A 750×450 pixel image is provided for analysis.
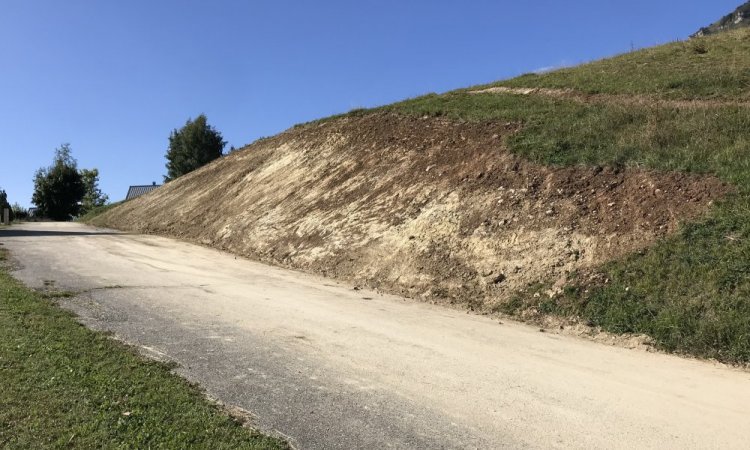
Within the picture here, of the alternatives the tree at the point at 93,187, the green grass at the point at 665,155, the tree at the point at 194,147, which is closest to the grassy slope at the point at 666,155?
the green grass at the point at 665,155

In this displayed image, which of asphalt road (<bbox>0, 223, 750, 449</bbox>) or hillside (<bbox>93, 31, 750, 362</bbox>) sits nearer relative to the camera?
asphalt road (<bbox>0, 223, 750, 449</bbox>)

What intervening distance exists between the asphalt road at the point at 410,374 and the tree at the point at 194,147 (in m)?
56.3

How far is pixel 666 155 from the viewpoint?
11898mm

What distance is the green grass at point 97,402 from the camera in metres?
3.87

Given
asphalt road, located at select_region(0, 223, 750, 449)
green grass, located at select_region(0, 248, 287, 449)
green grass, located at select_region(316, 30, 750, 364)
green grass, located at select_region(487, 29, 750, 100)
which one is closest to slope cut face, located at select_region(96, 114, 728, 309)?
green grass, located at select_region(316, 30, 750, 364)

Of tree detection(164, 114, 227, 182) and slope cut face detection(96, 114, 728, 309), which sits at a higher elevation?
tree detection(164, 114, 227, 182)

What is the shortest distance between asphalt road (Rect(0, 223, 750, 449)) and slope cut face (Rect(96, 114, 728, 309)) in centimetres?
192

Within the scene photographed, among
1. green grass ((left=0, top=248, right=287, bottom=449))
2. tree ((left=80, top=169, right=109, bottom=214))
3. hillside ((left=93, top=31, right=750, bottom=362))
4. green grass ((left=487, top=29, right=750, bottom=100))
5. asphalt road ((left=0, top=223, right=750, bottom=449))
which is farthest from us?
tree ((left=80, top=169, right=109, bottom=214))

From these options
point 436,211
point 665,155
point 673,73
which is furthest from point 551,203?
point 673,73

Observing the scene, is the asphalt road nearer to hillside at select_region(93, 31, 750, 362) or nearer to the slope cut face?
hillside at select_region(93, 31, 750, 362)

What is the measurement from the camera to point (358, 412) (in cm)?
480

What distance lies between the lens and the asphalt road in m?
4.52

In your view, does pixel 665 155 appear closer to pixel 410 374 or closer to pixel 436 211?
pixel 436 211

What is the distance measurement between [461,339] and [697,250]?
13.9 ft
